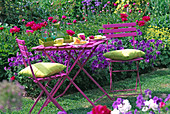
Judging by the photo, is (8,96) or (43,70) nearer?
(8,96)

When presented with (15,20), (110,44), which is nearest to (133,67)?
(110,44)

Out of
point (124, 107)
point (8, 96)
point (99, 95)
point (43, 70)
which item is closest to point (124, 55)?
point (99, 95)

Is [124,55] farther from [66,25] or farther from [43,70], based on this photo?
[66,25]

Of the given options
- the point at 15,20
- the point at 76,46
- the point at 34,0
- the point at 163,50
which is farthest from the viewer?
the point at 34,0

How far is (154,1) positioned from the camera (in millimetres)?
7738

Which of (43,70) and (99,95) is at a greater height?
(43,70)

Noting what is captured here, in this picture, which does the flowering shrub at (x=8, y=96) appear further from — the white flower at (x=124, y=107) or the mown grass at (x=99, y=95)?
the mown grass at (x=99, y=95)

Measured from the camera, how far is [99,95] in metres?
4.38

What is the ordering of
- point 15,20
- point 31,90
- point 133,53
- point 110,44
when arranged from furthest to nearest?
1. point 15,20
2. point 110,44
3. point 31,90
4. point 133,53

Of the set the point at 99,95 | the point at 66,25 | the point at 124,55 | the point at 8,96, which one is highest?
the point at 8,96

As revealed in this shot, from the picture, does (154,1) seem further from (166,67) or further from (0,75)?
(0,75)

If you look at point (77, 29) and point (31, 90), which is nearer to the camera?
point (31, 90)

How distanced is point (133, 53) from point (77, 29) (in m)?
2.15

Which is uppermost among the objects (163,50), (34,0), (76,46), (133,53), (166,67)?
(34,0)
